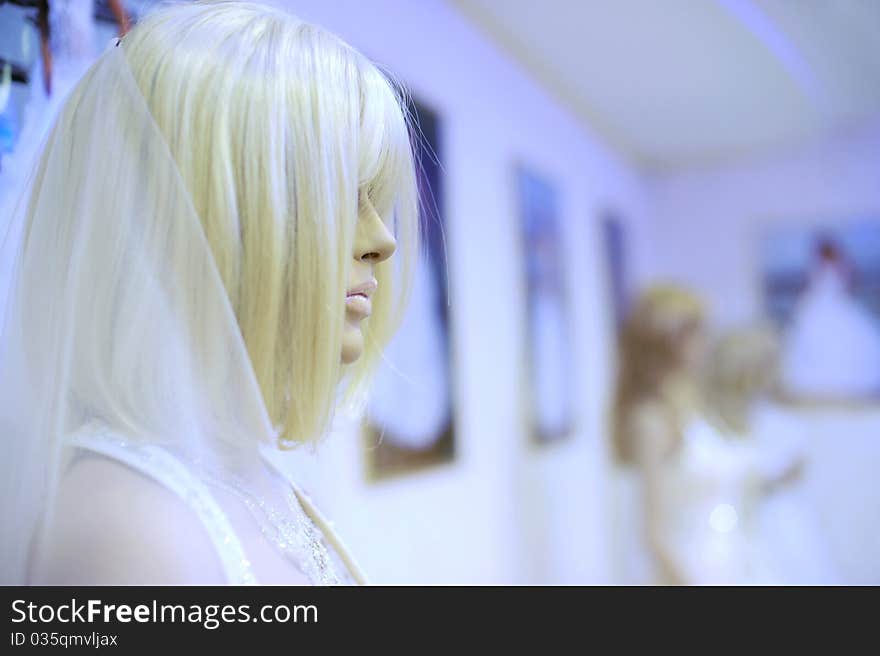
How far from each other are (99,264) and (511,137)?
5.59 feet

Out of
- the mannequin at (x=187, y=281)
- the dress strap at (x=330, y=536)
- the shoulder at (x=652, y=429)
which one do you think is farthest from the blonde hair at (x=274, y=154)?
the shoulder at (x=652, y=429)

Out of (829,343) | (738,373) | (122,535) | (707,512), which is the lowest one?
(122,535)

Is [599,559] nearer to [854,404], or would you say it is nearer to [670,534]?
[670,534]

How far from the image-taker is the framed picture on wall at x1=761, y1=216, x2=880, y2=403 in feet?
10.2

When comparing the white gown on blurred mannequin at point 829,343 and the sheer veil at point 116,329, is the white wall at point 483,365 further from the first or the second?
the white gown on blurred mannequin at point 829,343

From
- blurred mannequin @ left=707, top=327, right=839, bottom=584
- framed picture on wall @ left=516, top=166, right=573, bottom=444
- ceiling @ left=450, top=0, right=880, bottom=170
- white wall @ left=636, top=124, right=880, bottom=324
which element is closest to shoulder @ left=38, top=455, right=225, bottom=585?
ceiling @ left=450, top=0, right=880, bottom=170

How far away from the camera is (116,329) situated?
1.69ft

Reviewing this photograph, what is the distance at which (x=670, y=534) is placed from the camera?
6.60 feet

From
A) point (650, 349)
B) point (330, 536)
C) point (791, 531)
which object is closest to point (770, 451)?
point (791, 531)

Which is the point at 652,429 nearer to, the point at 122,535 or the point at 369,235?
the point at 369,235

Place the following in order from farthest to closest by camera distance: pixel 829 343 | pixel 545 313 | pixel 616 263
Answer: pixel 829 343 < pixel 616 263 < pixel 545 313

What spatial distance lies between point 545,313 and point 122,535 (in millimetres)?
1942
